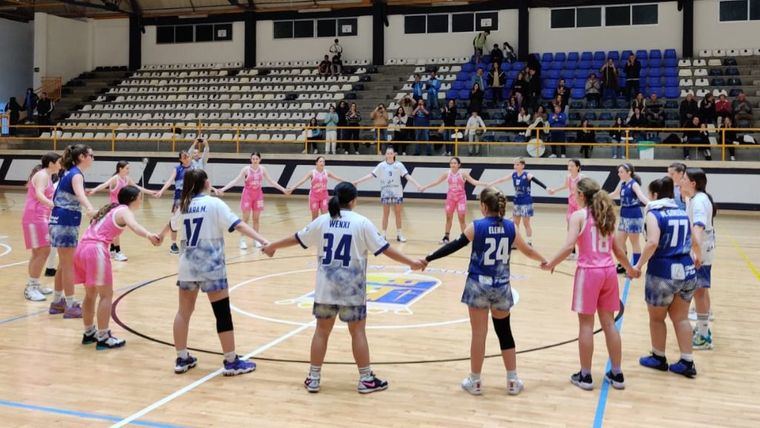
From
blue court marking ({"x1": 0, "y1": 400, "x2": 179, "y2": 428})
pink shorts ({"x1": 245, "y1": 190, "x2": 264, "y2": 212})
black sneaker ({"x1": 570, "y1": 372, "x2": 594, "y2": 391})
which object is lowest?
blue court marking ({"x1": 0, "y1": 400, "x2": 179, "y2": 428})

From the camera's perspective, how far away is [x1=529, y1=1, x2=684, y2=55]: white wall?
27.7 meters

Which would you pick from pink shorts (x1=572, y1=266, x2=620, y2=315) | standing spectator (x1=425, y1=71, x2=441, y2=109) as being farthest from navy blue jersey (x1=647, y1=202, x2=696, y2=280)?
standing spectator (x1=425, y1=71, x2=441, y2=109)

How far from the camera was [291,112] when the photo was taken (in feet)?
94.4

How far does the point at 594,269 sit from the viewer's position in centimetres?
589

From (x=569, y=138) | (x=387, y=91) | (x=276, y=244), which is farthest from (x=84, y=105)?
(x=276, y=244)

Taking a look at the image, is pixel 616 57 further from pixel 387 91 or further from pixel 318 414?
pixel 318 414

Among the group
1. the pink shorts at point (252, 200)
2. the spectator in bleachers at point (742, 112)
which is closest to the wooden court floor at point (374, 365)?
the pink shorts at point (252, 200)

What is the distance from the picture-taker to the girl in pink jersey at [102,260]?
6808 mm

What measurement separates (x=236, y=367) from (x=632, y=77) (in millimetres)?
21443

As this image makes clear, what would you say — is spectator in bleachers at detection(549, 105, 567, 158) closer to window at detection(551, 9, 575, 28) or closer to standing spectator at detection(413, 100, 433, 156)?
standing spectator at detection(413, 100, 433, 156)

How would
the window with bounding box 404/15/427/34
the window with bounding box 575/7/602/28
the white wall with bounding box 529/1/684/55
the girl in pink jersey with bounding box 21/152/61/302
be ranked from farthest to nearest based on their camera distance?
1. the window with bounding box 404/15/427/34
2. the window with bounding box 575/7/602/28
3. the white wall with bounding box 529/1/684/55
4. the girl in pink jersey with bounding box 21/152/61/302

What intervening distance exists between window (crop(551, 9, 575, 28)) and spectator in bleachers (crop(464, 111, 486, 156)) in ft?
26.0

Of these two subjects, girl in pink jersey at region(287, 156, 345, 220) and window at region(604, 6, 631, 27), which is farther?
window at region(604, 6, 631, 27)

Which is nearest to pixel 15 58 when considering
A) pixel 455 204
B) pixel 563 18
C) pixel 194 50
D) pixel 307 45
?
pixel 194 50
